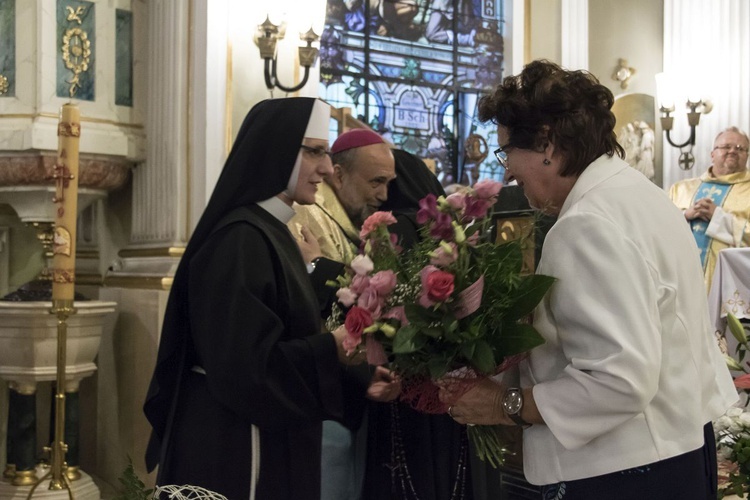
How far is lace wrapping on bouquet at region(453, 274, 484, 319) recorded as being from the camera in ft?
6.46

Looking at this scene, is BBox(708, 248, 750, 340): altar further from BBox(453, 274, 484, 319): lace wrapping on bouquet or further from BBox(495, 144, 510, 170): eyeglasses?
BBox(453, 274, 484, 319): lace wrapping on bouquet

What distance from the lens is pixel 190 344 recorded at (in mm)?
2711

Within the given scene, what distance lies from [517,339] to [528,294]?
10 cm

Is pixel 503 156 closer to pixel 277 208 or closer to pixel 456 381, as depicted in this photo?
pixel 456 381

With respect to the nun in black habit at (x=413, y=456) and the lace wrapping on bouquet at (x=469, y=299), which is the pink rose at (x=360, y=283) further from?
the nun in black habit at (x=413, y=456)

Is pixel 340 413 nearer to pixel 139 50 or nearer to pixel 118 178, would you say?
pixel 118 178

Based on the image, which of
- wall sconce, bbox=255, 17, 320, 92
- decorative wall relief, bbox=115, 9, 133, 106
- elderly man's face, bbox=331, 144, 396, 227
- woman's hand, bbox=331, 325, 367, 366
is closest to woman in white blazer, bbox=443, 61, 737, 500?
woman's hand, bbox=331, 325, 367, 366

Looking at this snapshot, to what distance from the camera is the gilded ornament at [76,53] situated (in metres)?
5.75

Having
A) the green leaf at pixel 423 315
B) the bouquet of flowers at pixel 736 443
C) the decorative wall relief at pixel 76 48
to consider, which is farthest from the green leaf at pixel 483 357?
the decorative wall relief at pixel 76 48

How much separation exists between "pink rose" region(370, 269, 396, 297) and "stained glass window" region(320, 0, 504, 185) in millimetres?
6010

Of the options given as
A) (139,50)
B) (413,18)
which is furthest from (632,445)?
(413,18)

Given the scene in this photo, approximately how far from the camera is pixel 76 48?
19.0ft

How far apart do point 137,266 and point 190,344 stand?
3514mm

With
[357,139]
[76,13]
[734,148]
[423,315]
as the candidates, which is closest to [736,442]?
[423,315]
